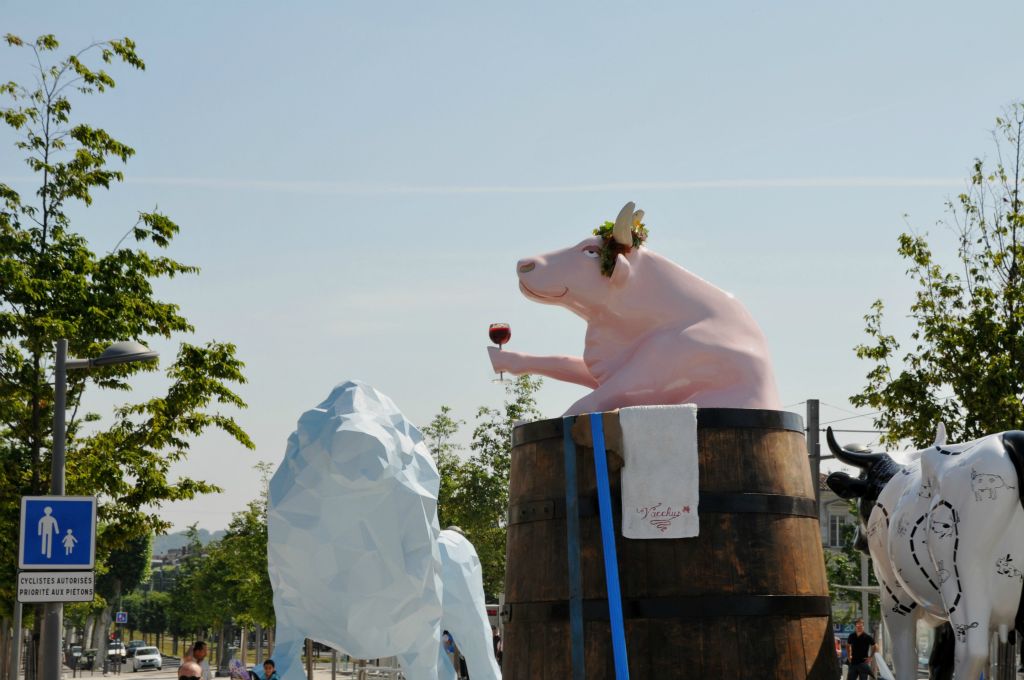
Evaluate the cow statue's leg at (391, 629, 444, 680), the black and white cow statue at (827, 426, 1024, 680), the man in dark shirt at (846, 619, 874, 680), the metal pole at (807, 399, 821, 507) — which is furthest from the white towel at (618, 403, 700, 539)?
the metal pole at (807, 399, 821, 507)

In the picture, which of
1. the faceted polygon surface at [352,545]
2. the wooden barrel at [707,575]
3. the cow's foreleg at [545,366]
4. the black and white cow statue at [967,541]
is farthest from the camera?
the faceted polygon surface at [352,545]

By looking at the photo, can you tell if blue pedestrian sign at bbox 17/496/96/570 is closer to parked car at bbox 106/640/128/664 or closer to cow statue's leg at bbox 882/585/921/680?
cow statue's leg at bbox 882/585/921/680

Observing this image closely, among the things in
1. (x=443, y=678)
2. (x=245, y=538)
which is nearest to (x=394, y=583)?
(x=443, y=678)

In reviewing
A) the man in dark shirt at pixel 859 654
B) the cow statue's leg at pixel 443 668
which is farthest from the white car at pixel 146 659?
the cow statue's leg at pixel 443 668

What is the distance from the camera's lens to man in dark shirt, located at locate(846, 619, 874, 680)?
15117 mm

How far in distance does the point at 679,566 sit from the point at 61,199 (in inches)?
536

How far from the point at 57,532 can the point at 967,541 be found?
8287mm

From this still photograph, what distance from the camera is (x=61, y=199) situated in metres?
18.1

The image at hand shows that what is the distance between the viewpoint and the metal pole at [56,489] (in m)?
12.5

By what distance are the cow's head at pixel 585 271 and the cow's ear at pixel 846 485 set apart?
1811 millimetres

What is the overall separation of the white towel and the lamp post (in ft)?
22.6

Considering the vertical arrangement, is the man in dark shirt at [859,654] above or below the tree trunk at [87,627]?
above

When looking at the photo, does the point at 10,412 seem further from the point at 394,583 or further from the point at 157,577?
the point at 157,577

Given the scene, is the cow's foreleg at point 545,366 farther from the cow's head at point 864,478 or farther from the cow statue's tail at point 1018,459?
the cow statue's tail at point 1018,459
